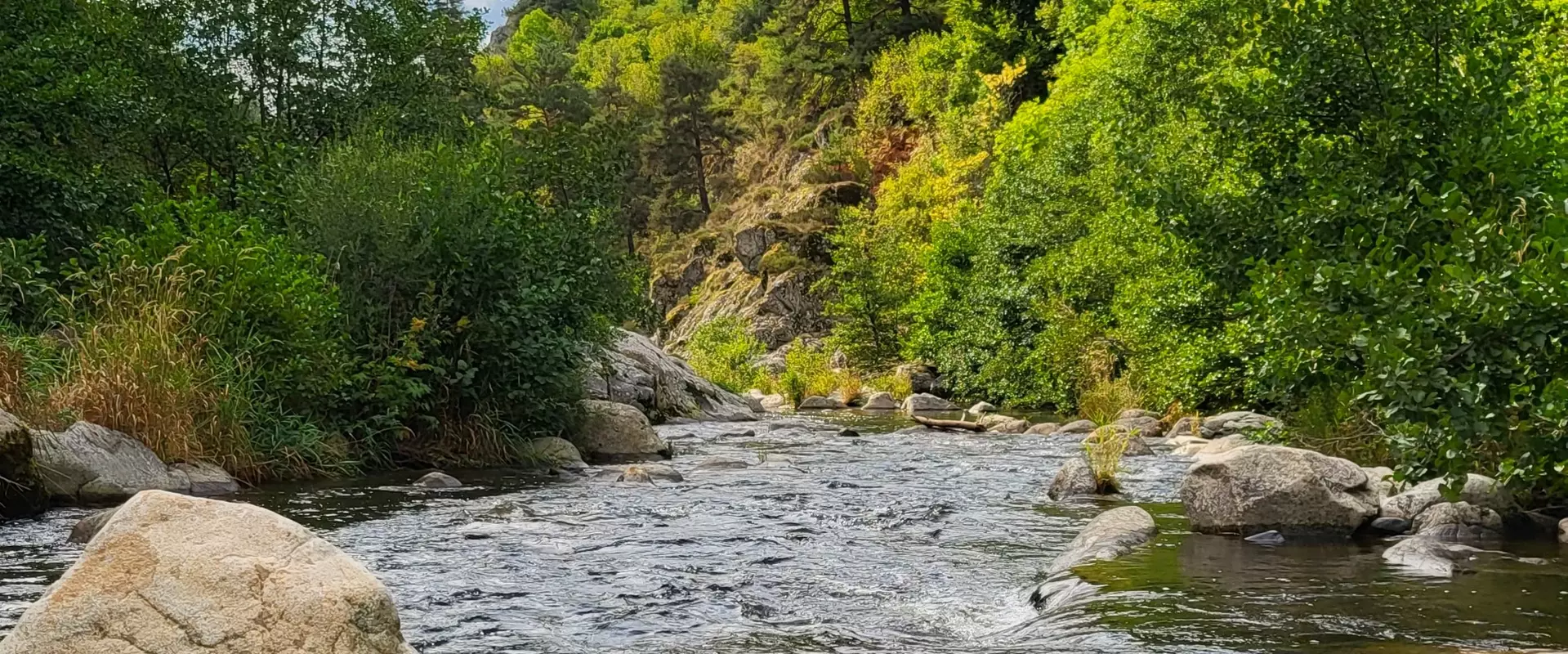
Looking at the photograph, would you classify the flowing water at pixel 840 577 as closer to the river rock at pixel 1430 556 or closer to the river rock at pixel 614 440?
the river rock at pixel 1430 556

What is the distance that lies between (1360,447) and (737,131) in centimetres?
5814

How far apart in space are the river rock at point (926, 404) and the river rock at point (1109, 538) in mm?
22957

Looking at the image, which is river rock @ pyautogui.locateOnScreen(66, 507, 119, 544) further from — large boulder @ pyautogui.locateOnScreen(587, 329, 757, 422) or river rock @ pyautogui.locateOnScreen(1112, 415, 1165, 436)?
river rock @ pyautogui.locateOnScreen(1112, 415, 1165, 436)

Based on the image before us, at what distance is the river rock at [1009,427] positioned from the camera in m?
24.6

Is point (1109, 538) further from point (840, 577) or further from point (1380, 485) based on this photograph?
point (1380, 485)

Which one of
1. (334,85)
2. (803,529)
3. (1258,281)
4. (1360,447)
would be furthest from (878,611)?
(334,85)

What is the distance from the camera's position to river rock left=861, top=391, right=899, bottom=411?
35969mm

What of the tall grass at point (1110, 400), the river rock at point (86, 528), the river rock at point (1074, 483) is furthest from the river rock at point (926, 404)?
the river rock at point (86, 528)

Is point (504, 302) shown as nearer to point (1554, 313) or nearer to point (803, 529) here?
point (803, 529)

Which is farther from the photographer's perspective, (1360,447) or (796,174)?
(796,174)

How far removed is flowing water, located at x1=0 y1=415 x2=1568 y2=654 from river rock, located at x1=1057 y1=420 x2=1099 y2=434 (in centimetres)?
827

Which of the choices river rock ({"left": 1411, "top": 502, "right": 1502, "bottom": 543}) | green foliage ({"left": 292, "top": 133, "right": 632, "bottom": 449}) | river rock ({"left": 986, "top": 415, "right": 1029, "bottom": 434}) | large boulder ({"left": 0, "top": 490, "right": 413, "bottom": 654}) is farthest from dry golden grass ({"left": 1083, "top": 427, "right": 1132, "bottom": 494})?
river rock ({"left": 986, "top": 415, "right": 1029, "bottom": 434})

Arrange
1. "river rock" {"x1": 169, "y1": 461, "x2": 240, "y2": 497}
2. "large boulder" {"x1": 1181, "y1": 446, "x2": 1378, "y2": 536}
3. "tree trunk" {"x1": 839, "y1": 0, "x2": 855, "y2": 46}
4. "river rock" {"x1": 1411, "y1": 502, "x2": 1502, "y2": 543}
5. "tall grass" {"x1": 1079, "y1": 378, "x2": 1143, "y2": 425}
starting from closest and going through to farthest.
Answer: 1. "river rock" {"x1": 1411, "y1": 502, "x2": 1502, "y2": 543}
2. "large boulder" {"x1": 1181, "y1": 446, "x2": 1378, "y2": 536}
3. "river rock" {"x1": 169, "y1": 461, "x2": 240, "y2": 497}
4. "tall grass" {"x1": 1079, "y1": 378, "x2": 1143, "y2": 425}
5. "tree trunk" {"x1": 839, "y1": 0, "x2": 855, "y2": 46}

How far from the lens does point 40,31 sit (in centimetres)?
1939
